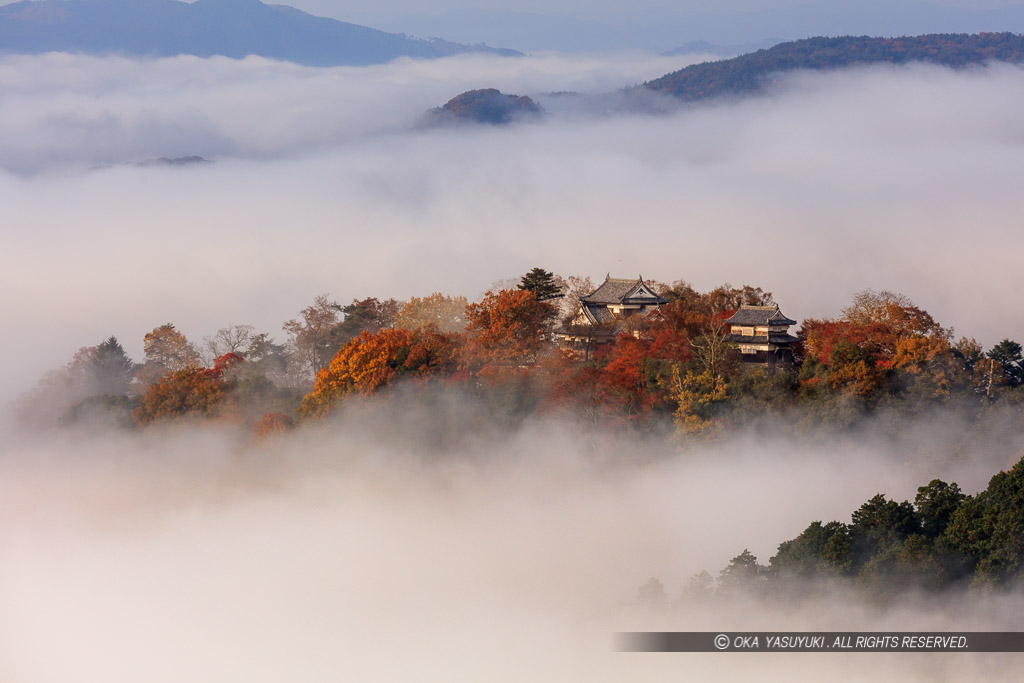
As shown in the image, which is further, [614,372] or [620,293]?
[620,293]

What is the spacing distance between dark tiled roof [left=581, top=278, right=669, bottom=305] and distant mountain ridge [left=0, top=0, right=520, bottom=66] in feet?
369

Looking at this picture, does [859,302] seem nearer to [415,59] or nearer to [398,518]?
[398,518]

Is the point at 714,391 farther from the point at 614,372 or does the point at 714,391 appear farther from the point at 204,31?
the point at 204,31

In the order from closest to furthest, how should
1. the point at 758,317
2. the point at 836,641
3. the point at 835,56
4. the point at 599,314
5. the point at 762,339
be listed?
1. the point at 836,641
2. the point at 762,339
3. the point at 758,317
4. the point at 599,314
5. the point at 835,56

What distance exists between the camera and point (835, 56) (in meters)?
148

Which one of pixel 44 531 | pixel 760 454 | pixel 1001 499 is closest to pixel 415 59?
pixel 44 531

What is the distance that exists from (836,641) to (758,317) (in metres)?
19.5

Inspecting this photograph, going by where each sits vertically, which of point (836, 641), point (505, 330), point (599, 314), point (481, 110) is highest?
point (481, 110)

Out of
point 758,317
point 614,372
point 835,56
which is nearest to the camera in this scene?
point 614,372

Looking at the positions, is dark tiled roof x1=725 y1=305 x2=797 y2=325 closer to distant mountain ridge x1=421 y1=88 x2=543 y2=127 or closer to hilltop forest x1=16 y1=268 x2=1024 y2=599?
hilltop forest x1=16 y1=268 x2=1024 y2=599

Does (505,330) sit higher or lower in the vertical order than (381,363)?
higher

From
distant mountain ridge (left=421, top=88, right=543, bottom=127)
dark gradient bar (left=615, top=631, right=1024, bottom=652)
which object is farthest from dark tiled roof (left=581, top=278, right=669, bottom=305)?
distant mountain ridge (left=421, top=88, right=543, bottom=127)

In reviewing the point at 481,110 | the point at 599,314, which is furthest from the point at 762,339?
the point at 481,110

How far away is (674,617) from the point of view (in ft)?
88.7
